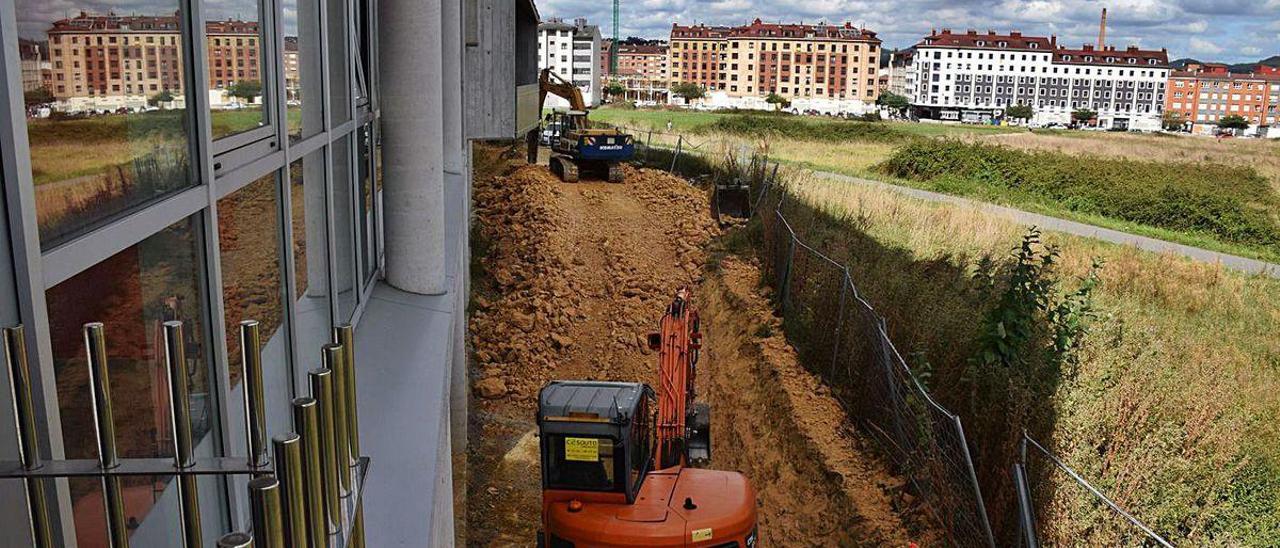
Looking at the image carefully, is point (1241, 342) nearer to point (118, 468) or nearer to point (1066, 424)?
point (1066, 424)

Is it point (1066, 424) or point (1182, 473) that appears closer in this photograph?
point (1182, 473)

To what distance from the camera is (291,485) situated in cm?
150

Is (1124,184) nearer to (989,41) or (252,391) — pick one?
(252,391)

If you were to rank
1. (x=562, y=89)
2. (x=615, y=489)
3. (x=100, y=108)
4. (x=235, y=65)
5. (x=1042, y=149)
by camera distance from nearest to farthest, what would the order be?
(x=100, y=108) < (x=235, y=65) < (x=615, y=489) < (x=562, y=89) < (x=1042, y=149)

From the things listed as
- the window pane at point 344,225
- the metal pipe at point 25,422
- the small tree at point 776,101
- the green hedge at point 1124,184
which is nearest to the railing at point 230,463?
the metal pipe at point 25,422

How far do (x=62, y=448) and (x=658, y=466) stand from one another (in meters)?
9.07

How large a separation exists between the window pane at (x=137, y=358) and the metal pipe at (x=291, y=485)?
0.76m

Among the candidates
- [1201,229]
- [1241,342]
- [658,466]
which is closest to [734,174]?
[1201,229]

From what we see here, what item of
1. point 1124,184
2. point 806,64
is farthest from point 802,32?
point 1124,184

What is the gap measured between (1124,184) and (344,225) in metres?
29.2

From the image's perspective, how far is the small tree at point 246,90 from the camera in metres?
3.41

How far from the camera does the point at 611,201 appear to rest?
2588 centimetres

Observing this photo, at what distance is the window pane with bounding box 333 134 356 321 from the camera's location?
6.56 meters

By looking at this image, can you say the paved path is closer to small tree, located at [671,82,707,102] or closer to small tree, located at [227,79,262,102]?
small tree, located at [227,79,262,102]
